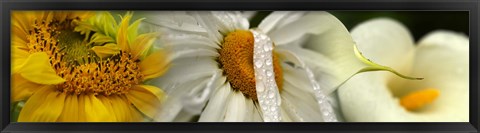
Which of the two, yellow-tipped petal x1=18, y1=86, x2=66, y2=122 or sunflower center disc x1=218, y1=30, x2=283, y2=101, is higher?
sunflower center disc x1=218, y1=30, x2=283, y2=101

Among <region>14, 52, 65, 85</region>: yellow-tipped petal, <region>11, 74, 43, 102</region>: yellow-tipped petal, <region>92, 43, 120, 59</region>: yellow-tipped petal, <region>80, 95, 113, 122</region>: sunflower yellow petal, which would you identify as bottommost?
<region>80, 95, 113, 122</region>: sunflower yellow petal

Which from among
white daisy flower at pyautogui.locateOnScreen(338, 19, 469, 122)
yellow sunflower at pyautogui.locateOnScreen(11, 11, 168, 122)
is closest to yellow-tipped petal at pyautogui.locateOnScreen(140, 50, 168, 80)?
yellow sunflower at pyautogui.locateOnScreen(11, 11, 168, 122)

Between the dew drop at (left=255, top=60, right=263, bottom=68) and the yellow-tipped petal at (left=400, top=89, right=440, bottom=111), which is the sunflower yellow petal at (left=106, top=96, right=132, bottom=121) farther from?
the yellow-tipped petal at (left=400, top=89, right=440, bottom=111)

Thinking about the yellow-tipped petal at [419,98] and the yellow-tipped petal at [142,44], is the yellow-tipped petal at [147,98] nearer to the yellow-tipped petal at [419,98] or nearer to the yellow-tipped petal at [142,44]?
the yellow-tipped petal at [142,44]

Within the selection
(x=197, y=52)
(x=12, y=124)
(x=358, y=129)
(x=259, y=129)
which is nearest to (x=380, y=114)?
(x=358, y=129)

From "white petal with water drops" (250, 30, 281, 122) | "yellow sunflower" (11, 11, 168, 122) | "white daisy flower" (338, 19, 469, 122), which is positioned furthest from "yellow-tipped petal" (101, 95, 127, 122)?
"white daisy flower" (338, 19, 469, 122)
